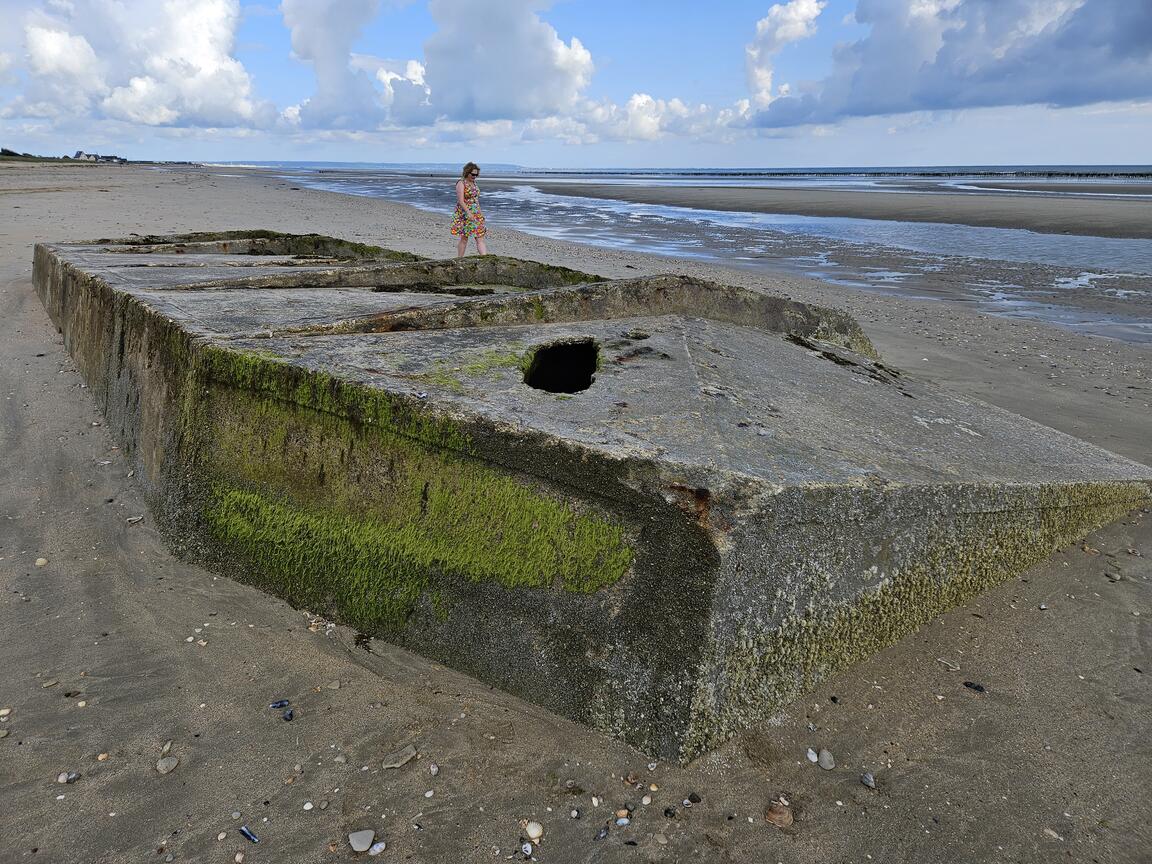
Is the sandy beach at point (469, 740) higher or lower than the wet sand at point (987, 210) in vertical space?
lower

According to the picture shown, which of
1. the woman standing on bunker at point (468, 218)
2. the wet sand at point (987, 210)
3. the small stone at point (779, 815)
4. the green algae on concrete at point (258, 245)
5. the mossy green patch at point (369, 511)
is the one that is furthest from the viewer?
the wet sand at point (987, 210)

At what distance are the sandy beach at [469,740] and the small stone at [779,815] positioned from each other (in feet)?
0.09

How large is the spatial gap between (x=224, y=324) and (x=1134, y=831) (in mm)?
3868

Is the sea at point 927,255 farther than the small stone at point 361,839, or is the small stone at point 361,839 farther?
the sea at point 927,255

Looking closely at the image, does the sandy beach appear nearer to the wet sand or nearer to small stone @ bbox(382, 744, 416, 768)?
small stone @ bbox(382, 744, 416, 768)

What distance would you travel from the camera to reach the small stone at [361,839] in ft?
6.49

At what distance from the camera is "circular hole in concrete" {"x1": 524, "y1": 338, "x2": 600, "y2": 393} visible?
3.49 m

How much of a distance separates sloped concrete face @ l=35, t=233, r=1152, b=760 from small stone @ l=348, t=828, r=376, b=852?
645mm

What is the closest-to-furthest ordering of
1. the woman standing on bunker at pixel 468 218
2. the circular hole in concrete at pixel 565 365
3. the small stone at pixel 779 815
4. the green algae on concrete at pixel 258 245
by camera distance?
the small stone at pixel 779 815, the circular hole in concrete at pixel 565 365, the green algae on concrete at pixel 258 245, the woman standing on bunker at pixel 468 218

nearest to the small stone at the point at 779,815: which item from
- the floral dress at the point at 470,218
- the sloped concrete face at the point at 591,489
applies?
the sloped concrete face at the point at 591,489

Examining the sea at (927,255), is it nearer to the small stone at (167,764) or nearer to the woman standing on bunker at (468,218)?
the woman standing on bunker at (468,218)

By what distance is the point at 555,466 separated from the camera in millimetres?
2354

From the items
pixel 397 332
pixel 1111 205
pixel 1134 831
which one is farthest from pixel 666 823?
pixel 1111 205

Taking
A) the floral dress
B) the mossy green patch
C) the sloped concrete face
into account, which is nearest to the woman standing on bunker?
the floral dress
